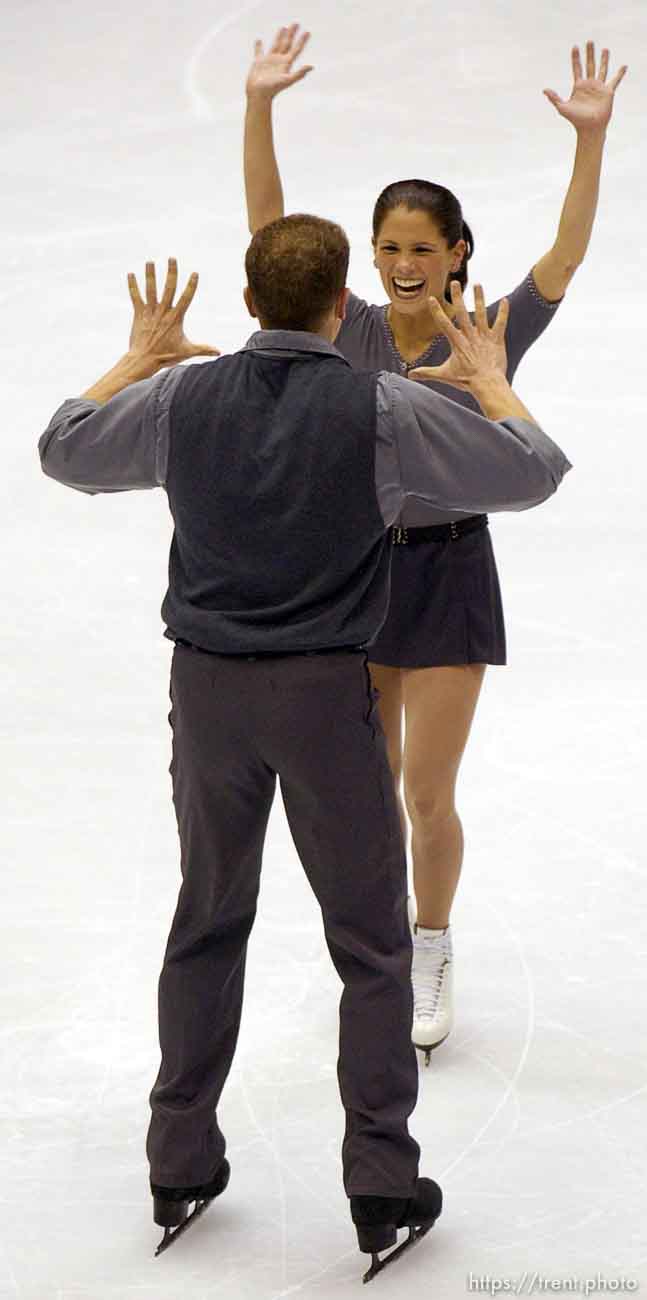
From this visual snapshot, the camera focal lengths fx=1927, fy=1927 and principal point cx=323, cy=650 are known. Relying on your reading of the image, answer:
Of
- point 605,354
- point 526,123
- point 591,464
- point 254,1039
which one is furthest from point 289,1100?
point 526,123

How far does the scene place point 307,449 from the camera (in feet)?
7.25

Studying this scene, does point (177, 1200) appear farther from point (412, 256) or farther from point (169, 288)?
point (412, 256)

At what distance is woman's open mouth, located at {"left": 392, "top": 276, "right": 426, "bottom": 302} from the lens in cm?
297

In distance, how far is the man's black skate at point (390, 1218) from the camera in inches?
97.3

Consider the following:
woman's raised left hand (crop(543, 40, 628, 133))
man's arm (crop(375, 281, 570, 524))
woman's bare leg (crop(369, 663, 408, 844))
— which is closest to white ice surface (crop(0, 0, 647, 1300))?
woman's bare leg (crop(369, 663, 408, 844))

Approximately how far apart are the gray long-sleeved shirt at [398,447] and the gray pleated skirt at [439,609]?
702mm

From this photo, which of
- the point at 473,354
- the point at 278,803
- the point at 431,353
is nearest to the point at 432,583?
the point at 431,353

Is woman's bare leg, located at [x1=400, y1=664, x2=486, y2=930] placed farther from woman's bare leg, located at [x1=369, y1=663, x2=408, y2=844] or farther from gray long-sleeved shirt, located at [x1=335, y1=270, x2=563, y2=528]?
gray long-sleeved shirt, located at [x1=335, y1=270, x2=563, y2=528]

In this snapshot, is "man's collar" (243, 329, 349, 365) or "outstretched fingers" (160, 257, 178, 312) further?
"outstretched fingers" (160, 257, 178, 312)

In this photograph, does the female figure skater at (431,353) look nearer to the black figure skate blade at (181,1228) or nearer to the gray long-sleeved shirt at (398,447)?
the black figure skate blade at (181,1228)

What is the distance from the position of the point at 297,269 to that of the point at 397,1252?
4.22ft

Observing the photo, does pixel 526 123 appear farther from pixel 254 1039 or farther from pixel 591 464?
pixel 254 1039

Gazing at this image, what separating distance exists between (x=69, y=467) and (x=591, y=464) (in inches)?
141

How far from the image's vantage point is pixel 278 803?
4.13 metres
